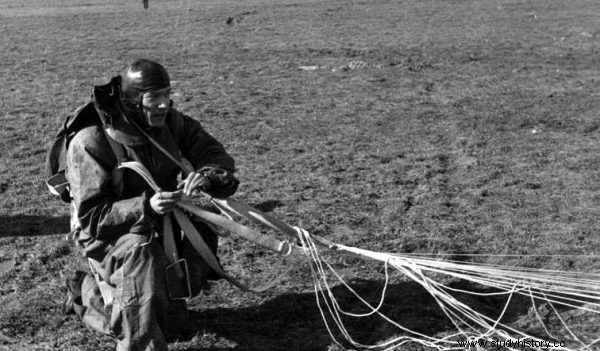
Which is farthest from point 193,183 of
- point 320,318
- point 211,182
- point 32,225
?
point 32,225

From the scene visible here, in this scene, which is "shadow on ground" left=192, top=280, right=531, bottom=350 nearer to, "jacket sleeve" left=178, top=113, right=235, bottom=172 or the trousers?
the trousers

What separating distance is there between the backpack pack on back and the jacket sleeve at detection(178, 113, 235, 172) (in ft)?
1.96

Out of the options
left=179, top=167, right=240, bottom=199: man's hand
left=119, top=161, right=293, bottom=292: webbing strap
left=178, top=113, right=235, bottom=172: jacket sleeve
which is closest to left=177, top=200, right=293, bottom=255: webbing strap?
left=119, top=161, right=293, bottom=292: webbing strap

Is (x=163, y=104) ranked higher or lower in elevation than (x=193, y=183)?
higher

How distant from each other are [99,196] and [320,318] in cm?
158

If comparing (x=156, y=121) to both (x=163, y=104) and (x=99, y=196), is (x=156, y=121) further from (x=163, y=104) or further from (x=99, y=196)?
(x=99, y=196)

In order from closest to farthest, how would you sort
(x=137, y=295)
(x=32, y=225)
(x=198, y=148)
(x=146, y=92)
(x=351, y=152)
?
(x=137, y=295) → (x=146, y=92) → (x=198, y=148) → (x=32, y=225) → (x=351, y=152)

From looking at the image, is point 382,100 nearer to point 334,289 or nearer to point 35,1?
point 334,289

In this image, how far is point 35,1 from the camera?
3428 centimetres

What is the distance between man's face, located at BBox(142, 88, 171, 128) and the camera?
4141 millimetres

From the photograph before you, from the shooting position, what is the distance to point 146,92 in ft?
13.5

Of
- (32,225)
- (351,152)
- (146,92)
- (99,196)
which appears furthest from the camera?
(351,152)

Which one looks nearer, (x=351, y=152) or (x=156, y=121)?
(x=156, y=121)

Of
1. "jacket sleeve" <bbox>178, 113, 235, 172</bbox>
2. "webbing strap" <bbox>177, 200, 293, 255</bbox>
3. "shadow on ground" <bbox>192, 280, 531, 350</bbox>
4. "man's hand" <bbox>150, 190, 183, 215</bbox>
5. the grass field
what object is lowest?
the grass field
